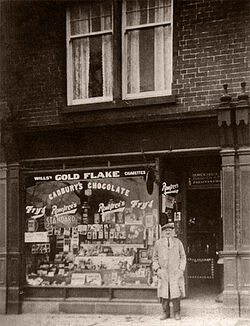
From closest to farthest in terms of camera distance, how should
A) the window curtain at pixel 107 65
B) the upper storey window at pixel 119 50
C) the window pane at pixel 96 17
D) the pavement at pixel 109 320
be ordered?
the pavement at pixel 109 320 → the upper storey window at pixel 119 50 → the window curtain at pixel 107 65 → the window pane at pixel 96 17

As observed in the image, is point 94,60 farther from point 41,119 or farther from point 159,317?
point 159,317

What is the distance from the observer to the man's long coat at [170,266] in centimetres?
1030

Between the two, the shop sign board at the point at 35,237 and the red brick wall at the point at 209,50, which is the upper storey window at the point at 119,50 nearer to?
the red brick wall at the point at 209,50

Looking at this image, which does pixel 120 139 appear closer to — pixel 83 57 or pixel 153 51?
pixel 153 51

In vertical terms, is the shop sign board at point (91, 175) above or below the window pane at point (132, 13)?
below

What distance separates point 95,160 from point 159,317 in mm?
3079

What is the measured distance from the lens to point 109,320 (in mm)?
10547

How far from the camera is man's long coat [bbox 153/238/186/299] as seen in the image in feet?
33.8

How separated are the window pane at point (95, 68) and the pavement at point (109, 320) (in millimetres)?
4156

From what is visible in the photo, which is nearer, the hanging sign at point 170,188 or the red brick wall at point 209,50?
the red brick wall at point 209,50

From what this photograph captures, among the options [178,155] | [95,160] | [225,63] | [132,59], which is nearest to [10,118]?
[95,160]

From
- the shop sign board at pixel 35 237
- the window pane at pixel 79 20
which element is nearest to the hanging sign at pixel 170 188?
the shop sign board at pixel 35 237

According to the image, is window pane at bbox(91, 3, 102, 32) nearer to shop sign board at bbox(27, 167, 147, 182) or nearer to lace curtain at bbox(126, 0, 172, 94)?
lace curtain at bbox(126, 0, 172, 94)

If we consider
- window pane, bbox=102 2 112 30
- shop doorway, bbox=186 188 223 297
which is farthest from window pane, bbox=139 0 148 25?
shop doorway, bbox=186 188 223 297
